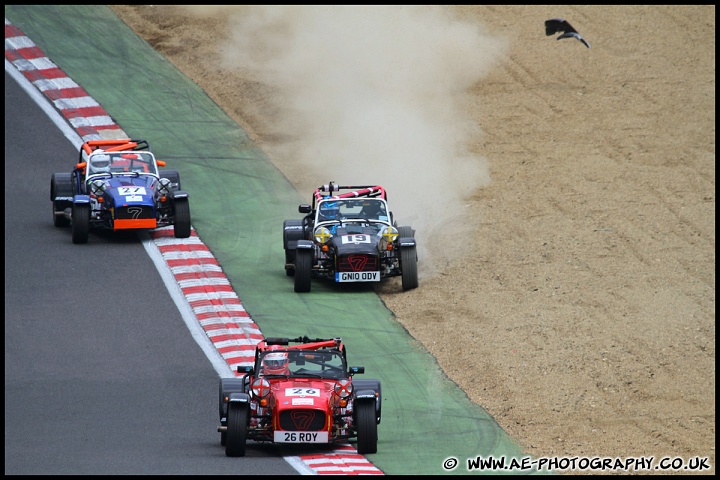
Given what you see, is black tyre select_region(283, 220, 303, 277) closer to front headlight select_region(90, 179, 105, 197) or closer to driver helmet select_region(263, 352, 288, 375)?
front headlight select_region(90, 179, 105, 197)

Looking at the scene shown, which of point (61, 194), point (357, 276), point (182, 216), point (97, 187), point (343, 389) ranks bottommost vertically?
point (343, 389)

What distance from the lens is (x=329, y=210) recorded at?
25.6 metres

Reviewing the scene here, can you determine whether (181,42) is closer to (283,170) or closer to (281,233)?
(283,170)

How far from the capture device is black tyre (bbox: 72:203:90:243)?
2634 centimetres

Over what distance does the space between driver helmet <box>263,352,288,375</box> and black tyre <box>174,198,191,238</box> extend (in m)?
9.27

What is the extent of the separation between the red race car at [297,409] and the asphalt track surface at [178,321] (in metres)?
0.38

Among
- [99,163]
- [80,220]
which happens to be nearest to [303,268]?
[80,220]

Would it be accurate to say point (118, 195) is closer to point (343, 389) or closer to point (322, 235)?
point (322, 235)

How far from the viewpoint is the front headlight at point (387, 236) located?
2458 centimetres

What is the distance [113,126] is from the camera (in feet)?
112

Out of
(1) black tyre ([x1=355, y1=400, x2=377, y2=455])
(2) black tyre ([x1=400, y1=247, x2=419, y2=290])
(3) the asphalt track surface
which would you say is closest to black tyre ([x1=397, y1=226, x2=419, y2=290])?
(2) black tyre ([x1=400, y1=247, x2=419, y2=290])

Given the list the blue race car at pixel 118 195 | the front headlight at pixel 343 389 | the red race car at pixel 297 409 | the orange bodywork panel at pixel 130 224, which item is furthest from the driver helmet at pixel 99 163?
the front headlight at pixel 343 389

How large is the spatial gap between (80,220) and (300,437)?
1109cm

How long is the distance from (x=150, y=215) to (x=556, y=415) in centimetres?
1049
